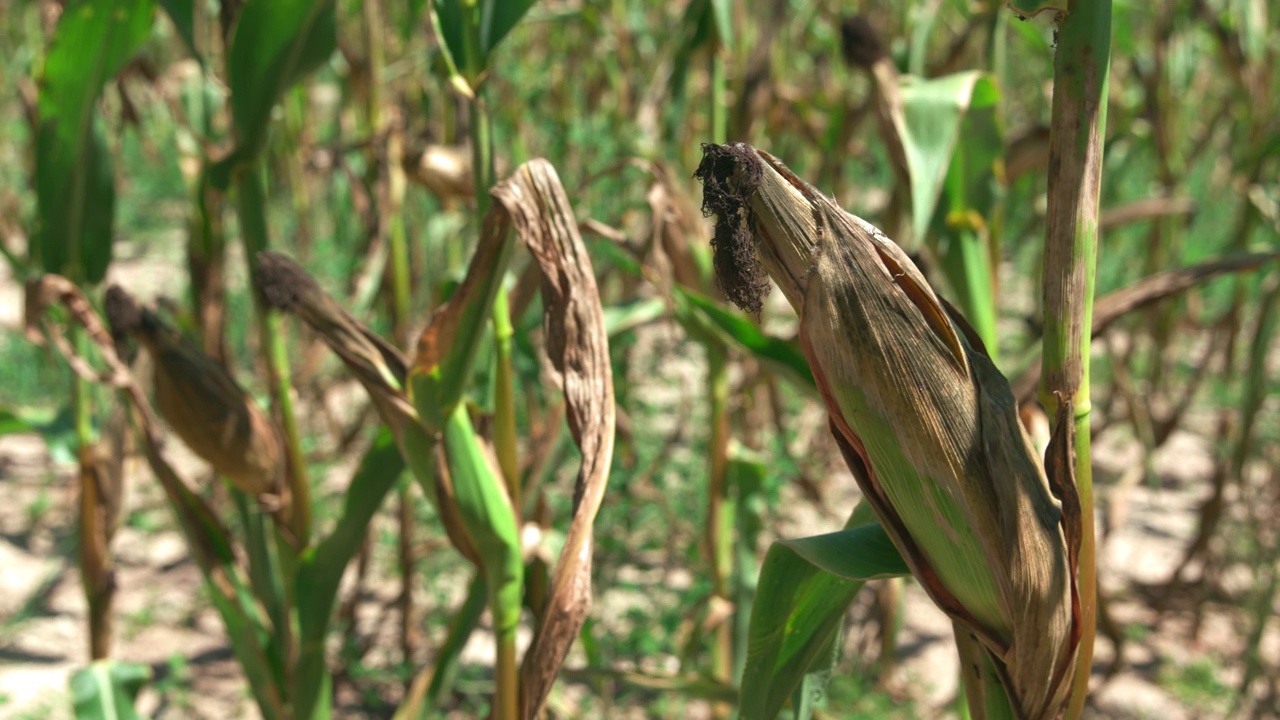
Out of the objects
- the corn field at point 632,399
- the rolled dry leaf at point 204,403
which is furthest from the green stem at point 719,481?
the rolled dry leaf at point 204,403

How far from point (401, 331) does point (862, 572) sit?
1.51 m

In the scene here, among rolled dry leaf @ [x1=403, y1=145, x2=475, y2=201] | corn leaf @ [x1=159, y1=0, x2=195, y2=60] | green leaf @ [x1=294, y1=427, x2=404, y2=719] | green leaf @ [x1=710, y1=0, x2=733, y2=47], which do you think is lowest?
green leaf @ [x1=294, y1=427, x2=404, y2=719]

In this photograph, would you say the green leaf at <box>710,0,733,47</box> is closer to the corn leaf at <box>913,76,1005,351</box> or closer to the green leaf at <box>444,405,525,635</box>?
the corn leaf at <box>913,76,1005,351</box>

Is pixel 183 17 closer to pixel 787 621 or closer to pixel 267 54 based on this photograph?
pixel 267 54

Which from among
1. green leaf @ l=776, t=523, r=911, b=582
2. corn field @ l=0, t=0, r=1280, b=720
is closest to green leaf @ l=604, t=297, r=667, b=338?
corn field @ l=0, t=0, r=1280, b=720

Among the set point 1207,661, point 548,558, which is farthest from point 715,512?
point 1207,661

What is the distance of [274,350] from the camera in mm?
1263

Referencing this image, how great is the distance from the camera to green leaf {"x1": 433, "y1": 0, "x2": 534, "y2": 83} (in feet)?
3.39

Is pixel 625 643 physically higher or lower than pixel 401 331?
lower

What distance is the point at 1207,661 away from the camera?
233 cm

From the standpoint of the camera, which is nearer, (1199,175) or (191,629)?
(191,629)

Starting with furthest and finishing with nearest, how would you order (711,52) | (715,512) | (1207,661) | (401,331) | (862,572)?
(1207,661) → (401,331) → (715,512) → (711,52) → (862,572)

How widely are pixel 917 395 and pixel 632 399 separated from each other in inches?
56.5

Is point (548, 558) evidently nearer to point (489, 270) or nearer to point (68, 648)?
point (489, 270)
